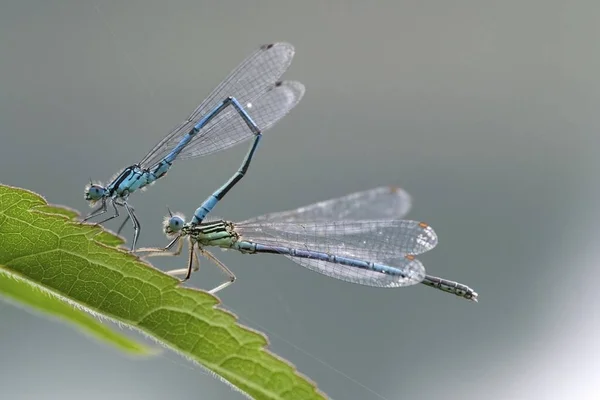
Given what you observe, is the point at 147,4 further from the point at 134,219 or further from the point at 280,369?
the point at 280,369

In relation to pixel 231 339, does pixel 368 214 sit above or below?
above

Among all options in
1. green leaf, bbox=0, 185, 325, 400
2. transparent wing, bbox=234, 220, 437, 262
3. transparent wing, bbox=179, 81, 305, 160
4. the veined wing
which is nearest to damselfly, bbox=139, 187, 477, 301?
transparent wing, bbox=234, 220, 437, 262

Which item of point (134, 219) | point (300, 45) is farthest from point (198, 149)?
point (300, 45)

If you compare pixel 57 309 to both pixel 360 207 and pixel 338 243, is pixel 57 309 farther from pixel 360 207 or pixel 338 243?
pixel 360 207

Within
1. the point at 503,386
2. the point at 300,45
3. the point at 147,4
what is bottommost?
the point at 503,386

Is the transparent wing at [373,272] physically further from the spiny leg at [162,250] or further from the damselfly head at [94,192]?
the damselfly head at [94,192]

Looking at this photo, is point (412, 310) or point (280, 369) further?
point (412, 310)

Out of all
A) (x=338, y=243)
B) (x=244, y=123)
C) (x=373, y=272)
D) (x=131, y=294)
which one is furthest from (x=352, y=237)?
(x=131, y=294)
